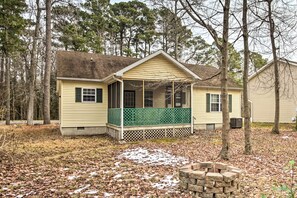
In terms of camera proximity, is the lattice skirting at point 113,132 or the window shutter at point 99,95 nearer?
the lattice skirting at point 113,132

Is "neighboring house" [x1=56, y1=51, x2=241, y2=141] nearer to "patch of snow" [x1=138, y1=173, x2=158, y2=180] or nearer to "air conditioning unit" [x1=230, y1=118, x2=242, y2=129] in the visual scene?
"air conditioning unit" [x1=230, y1=118, x2=242, y2=129]

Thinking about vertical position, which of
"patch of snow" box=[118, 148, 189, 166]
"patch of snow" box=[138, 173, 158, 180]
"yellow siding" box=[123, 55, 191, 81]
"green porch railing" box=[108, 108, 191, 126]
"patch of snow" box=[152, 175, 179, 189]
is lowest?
"patch of snow" box=[118, 148, 189, 166]

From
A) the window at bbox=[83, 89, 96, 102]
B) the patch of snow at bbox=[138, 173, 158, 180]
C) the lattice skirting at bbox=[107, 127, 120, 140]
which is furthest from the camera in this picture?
the window at bbox=[83, 89, 96, 102]

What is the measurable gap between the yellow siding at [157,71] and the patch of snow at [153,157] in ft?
16.0

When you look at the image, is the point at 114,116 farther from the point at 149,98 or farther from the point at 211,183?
the point at 211,183

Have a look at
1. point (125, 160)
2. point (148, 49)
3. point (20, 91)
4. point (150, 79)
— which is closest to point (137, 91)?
point (150, 79)

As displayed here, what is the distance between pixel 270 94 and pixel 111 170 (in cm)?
2011

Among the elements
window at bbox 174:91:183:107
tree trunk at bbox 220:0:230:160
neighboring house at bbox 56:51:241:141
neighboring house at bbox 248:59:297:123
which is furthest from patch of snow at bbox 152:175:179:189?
neighboring house at bbox 248:59:297:123

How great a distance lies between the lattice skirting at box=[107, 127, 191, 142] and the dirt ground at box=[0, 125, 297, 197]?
1963mm

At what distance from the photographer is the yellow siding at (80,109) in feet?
47.4

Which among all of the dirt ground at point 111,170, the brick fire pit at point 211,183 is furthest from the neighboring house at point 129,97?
the brick fire pit at point 211,183

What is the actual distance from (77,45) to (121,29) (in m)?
6.08

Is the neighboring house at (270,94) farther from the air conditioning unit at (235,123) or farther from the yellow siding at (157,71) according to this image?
the yellow siding at (157,71)

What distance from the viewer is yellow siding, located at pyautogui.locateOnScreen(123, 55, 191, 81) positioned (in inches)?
528
